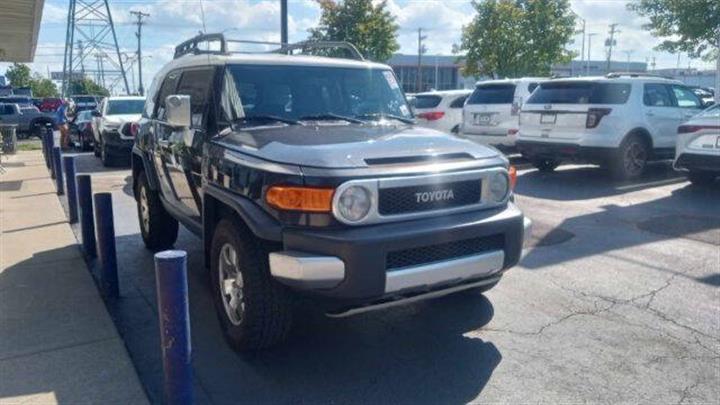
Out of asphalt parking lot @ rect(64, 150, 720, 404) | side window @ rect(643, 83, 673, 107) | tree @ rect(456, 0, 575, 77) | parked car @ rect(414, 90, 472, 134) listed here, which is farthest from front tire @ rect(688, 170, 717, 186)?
tree @ rect(456, 0, 575, 77)

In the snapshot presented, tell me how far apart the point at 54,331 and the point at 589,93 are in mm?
8870

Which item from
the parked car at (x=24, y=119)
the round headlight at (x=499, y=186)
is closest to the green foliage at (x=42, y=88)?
the parked car at (x=24, y=119)

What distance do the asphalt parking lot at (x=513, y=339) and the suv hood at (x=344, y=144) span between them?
131cm

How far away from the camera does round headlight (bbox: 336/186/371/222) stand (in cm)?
333

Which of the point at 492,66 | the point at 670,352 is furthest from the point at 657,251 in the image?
the point at 492,66

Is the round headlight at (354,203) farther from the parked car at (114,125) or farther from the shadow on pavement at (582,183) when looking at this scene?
the parked car at (114,125)

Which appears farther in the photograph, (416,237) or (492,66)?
(492,66)

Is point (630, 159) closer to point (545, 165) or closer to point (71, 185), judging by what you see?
point (545, 165)

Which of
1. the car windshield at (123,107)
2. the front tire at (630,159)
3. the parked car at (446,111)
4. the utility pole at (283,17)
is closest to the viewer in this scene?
the front tire at (630,159)

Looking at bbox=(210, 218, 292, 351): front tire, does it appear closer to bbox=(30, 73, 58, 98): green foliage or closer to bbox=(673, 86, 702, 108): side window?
bbox=(673, 86, 702, 108): side window

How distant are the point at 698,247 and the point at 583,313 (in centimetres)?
260

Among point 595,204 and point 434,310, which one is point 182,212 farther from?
point 595,204

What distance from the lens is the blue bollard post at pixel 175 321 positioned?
2.87 m

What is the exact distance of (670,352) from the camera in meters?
4.03
